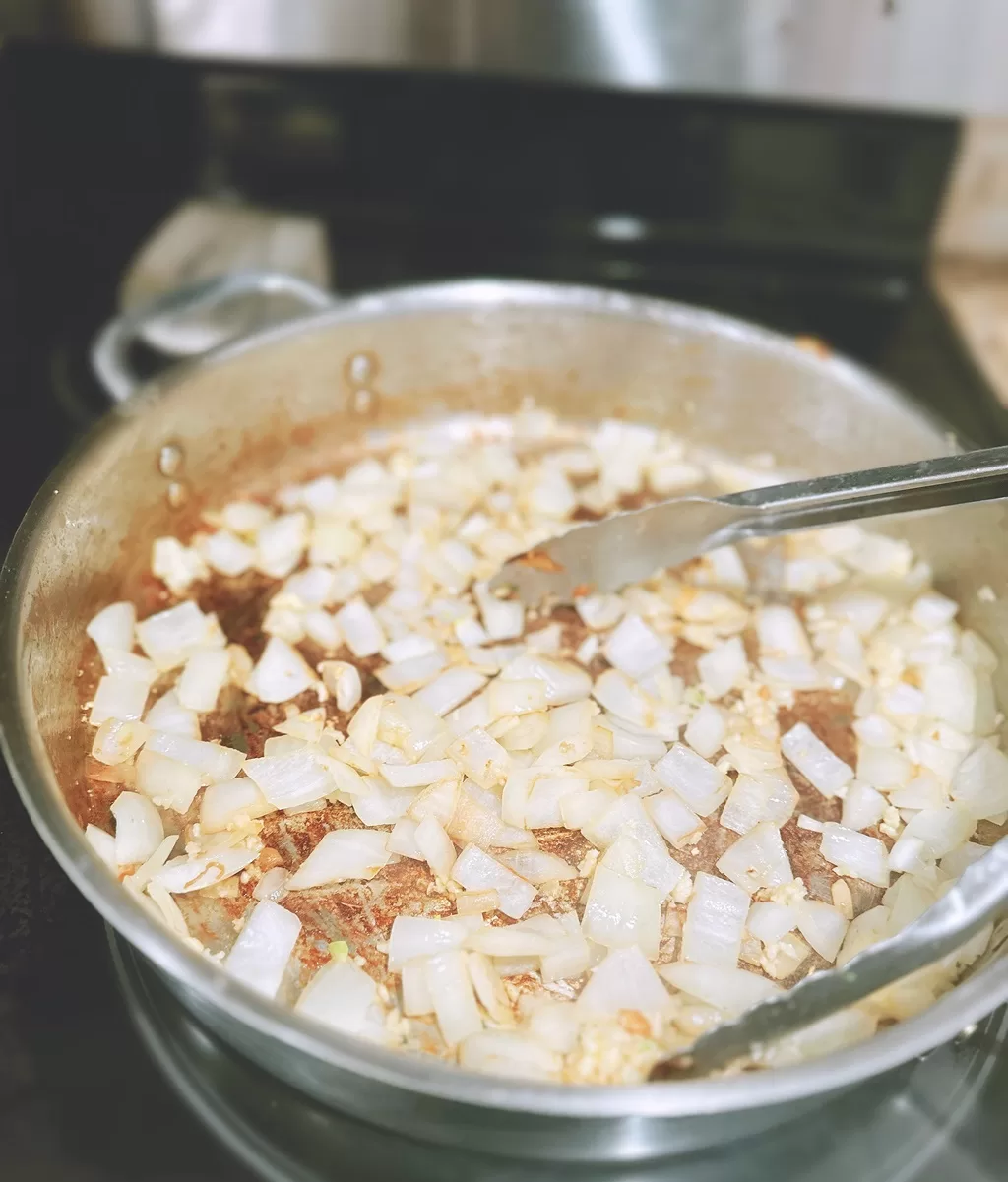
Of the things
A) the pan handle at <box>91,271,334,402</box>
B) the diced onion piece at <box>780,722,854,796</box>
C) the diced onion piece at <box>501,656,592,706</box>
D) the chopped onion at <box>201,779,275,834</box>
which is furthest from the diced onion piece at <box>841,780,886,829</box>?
the pan handle at <box>91,271,334,402</box>

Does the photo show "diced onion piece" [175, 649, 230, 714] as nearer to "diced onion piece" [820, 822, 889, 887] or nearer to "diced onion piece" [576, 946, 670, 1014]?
"diced onion piece" [576, 946, 670, 1014]

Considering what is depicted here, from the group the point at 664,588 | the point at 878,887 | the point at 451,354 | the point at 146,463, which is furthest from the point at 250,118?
the point at 878,887

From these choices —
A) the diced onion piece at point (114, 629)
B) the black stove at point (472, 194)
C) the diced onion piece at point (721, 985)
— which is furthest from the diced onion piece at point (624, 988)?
the black stove at point (472, 194)

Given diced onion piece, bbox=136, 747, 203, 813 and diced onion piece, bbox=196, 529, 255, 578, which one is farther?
diced onion piece, bbox=196, 529, 255, 578

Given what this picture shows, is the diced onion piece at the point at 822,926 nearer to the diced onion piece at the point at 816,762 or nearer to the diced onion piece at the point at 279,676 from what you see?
the diced onion piece at the point at 816,762

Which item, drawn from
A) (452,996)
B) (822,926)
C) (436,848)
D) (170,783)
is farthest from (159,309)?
(822,926)

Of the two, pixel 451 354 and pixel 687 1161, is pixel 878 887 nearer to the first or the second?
pixel 687 1161

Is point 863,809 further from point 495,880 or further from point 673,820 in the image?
point 495,880
